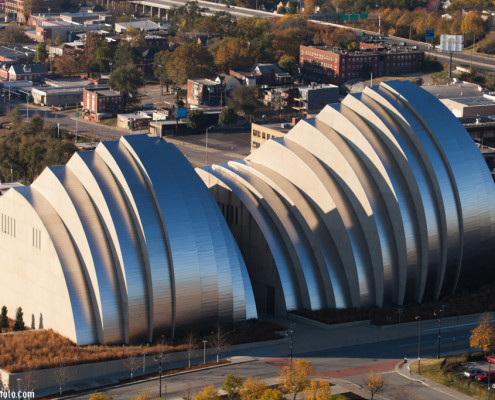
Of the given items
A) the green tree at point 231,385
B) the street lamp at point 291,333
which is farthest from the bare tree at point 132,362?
the street lamp at point 291,333

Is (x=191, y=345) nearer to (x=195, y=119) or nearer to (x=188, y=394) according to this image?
(x=188, y=394)

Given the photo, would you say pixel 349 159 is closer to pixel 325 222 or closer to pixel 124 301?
pixel 325 222

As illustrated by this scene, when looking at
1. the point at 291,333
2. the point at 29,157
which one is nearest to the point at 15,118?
the point at 29,157

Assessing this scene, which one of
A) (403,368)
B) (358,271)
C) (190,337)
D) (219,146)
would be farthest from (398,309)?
Result: (219,146)

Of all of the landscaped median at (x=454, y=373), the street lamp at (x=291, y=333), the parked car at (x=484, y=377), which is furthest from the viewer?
the street lamp at (x=291, y=333)

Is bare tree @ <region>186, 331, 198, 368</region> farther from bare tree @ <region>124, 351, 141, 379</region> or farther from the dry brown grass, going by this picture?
bare tree @ <region>124, 351, 141, 379</region>

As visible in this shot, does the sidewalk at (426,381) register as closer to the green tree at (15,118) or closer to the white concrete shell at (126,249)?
the white concrete shell at (126,249)

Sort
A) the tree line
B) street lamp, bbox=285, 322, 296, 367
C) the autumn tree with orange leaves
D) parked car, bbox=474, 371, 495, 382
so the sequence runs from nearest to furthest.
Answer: the autumn tree with orange leaves
parked car, bbox=474, 371, 495, 382
street lamp, bbox=285, 322, 296, 367
the tree line

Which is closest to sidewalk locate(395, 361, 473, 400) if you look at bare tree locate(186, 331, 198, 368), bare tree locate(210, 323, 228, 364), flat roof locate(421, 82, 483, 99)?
bare tree locate(210, 323, 228, 364)
